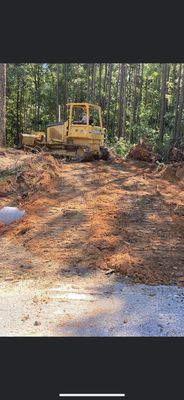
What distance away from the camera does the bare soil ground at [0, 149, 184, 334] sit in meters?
5.59

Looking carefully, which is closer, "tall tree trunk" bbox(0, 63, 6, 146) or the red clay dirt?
the red clay dirt

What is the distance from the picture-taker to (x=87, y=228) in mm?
7332

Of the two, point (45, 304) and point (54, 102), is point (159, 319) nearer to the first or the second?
point (45, 304)

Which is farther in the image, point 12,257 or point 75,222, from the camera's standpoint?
point 75,222

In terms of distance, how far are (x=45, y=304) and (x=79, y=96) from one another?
33.3 metres

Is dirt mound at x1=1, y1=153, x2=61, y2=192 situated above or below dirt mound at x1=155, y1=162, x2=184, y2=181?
above

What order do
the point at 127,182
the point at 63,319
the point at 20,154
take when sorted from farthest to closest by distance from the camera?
the point at 20,154 < the point at 127,182 < the point at 63,319

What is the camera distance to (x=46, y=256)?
608 cm

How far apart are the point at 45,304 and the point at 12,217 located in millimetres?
3512

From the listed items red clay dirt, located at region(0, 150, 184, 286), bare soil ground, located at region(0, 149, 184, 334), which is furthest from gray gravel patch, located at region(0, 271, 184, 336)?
red clay dirt, located at region(0, 150, 184, 286)

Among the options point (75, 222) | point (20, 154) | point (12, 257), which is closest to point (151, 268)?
point (12, 257)

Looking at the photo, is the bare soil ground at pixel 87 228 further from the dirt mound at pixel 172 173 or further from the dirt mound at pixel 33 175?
the dirt mound at pixel 172 173

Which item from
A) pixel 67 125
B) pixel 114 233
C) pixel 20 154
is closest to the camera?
pixel 114 233

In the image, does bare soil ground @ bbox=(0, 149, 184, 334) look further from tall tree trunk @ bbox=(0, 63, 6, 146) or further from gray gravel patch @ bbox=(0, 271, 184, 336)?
tall tree trunk @ bbox=(0, 63, 6, 146)
